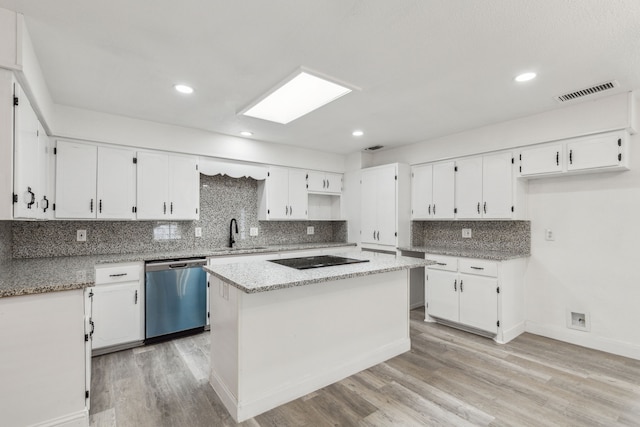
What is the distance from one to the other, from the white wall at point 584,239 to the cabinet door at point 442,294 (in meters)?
0.85

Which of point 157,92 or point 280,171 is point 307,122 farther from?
point 157,92

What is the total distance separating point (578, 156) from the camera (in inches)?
121

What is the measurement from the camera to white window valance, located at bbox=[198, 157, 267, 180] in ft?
13.1

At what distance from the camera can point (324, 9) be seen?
1687 millimetres

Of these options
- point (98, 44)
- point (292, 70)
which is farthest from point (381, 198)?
point (98, 44)

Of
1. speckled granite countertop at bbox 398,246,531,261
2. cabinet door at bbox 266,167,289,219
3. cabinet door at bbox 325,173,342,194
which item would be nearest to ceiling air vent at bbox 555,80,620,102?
speckled granite countertop at bbox 398,246,531,261

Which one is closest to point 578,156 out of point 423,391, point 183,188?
point 423,391

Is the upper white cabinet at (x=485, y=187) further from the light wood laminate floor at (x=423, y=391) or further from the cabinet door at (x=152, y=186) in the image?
the cabinet door at (x=152, y=186)

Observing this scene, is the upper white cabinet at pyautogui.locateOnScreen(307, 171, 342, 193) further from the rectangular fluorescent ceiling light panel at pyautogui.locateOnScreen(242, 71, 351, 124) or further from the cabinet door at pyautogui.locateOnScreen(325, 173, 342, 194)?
the rectangular fluorescent ceiling light panel at pyautogui.locateOnScreen(242, 71, 351, 124)

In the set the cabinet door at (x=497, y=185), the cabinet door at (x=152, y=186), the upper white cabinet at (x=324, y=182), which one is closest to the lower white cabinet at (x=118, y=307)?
the cabinet door at (x=152, y=186)

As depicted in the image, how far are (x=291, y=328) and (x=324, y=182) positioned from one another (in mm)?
3141

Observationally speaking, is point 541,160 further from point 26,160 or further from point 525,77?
point 26,160

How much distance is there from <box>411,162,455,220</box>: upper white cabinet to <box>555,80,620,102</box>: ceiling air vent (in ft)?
4.53

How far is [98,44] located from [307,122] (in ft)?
6.76
